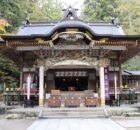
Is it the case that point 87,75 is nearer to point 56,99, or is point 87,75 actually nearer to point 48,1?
point 56,99

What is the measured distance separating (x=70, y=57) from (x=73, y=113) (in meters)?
4.42

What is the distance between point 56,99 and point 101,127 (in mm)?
5698

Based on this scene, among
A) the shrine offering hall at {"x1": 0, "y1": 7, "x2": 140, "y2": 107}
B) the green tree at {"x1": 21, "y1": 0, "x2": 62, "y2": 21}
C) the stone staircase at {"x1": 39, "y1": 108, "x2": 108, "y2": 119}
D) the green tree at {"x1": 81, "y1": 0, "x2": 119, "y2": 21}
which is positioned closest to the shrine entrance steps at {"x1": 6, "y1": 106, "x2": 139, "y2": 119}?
the stone staircase at {"x1": 39, "y1": 108, "x2": 108, "y2": 119}

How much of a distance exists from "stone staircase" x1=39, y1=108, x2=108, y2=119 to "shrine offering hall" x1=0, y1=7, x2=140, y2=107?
4.66ft

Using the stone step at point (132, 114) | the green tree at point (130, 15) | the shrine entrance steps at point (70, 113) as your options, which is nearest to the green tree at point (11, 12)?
the green tree at point (130, 15)

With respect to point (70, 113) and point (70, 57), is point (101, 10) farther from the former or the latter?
point (70, 113)

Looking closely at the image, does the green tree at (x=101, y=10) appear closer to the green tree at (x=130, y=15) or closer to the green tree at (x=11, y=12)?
the green tree at (x=130, y=15)

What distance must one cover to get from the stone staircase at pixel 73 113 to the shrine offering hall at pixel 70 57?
142 centimetres

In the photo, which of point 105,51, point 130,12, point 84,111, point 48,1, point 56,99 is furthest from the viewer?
point 48,1

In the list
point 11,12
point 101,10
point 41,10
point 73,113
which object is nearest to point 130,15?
point 101,10

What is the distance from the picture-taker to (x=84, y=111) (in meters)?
13.8

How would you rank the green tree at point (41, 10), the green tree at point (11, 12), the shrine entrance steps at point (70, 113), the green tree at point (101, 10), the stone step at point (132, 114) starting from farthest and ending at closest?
the green tree at point (101, 10) < the green tree at point (41, 10) < the green tree at point (11, 12) < the stone step at point (132, 114) < the shrine entrance steps at point (70, 113)

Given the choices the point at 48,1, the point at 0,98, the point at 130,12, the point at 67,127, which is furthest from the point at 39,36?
the point at 48,1

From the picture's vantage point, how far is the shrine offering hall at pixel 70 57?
15734 millimetres
